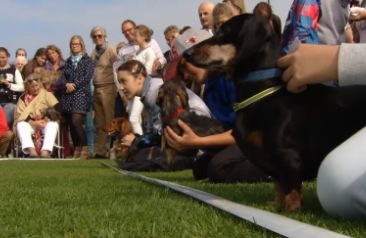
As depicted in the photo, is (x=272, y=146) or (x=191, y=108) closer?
(x=272, y=146)

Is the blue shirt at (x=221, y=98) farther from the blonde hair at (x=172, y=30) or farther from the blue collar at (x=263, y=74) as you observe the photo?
the blonde hair at (x=172, y=30)

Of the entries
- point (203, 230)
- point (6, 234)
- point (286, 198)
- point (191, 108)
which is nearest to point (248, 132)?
point (286, 198)

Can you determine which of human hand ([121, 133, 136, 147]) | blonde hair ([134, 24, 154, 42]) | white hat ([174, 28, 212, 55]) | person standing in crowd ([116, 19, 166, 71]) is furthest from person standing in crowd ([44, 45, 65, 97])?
white hat ([174, 28, 212, 55])

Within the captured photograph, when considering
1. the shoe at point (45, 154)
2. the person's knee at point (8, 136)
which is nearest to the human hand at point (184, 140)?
the shoe at point (45, 154)

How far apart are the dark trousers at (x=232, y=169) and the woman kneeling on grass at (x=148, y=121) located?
107 centimetres

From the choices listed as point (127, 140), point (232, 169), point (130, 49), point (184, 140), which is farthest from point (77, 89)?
point (232, 169)

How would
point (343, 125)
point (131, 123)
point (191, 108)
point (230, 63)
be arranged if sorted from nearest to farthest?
point (343, 125), point (230, 63), point (191, 108), point (131, 123)

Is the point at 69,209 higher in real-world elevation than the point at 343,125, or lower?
lower

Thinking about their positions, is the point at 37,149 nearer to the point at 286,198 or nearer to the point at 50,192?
the point at 50,192

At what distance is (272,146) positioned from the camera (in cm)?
244

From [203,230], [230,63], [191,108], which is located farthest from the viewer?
[191,108]

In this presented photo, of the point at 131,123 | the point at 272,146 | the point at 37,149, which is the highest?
the point at 272,146

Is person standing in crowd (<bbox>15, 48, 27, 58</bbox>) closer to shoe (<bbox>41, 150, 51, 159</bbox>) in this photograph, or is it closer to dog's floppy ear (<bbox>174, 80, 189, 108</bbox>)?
shoe (<bbox>41, 150, 51, 159</bbox>)

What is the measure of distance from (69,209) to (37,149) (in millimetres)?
8614
